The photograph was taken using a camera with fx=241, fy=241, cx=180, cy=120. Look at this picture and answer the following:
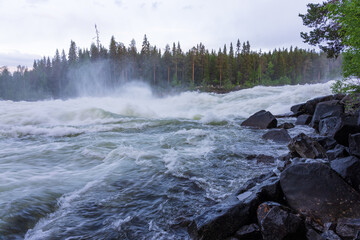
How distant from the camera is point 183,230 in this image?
168 inches

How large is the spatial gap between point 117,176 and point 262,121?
31.5 feet

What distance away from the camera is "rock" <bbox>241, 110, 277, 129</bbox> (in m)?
13.4

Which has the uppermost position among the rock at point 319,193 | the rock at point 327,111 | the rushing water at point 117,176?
the rock at point 327,111

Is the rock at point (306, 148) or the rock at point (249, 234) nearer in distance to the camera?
the rock at point (249, 234)

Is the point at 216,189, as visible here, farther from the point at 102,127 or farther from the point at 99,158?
the point at 102,127

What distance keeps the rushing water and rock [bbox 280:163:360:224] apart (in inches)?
65.9

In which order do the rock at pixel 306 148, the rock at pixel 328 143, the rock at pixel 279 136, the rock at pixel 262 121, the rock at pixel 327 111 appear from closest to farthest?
1. the rock at pixel 306 148
2. the rock at pixel 328 143
3. the rock at pixel 279 136
4. the rock at pixel 327 111
5. the rock at pixel 262 121

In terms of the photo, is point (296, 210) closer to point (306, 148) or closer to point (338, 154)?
point (338, 154)

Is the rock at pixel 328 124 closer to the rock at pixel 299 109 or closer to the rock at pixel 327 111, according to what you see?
the rock at pixel 327 111

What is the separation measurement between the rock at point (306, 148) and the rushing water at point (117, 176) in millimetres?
1212

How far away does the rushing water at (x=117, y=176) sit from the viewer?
4496 mm

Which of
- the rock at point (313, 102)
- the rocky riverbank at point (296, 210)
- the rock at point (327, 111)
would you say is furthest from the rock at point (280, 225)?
the rock at point (313, 102)

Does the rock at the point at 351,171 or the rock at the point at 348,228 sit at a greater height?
the rock at the point at 351,171

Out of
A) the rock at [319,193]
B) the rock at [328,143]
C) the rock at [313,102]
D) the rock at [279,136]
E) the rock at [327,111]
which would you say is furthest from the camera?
the rock at [313,102]
